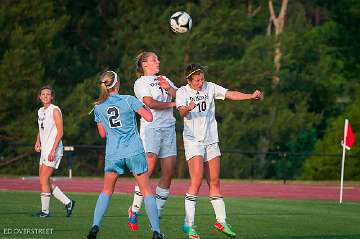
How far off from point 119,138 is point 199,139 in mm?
1811

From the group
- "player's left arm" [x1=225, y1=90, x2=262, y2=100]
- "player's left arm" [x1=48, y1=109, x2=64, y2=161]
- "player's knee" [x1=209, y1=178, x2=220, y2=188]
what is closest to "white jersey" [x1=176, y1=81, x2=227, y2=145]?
"player's left arm" [x1=225, y1=90, x2=262, y2=100]

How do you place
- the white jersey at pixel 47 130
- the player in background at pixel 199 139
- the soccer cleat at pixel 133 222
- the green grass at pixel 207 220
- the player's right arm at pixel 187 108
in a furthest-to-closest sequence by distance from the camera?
the white jersey at pixel 47 130 < the soccer cleat at pixel 133 222 < the green grass at pixel 207 220 < the player in background at pixel 199 139 < the player's right arm at pixel 187 108

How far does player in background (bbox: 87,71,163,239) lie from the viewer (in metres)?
14.1

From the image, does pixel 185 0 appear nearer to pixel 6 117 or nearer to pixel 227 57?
pixel 227 57

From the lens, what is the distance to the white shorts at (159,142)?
1669 centimetres

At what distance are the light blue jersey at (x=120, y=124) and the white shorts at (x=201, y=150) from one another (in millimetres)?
1537

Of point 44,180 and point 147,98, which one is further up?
point 147,98

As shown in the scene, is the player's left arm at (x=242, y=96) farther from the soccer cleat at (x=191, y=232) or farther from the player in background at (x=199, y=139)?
the soccer cleat at (x=191, y=232)

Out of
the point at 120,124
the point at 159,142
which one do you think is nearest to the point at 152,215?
the point at 120,124

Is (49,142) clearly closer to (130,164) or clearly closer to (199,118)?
(199,118)

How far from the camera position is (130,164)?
14.1 meters

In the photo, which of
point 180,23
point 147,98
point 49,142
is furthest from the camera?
point 180,23

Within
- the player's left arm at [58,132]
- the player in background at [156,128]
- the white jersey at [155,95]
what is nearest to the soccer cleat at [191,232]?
the player in background at [156,128]

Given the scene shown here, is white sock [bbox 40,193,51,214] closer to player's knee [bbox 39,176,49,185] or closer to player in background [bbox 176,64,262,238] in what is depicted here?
player's knee [bbox 39,176,49,185]
